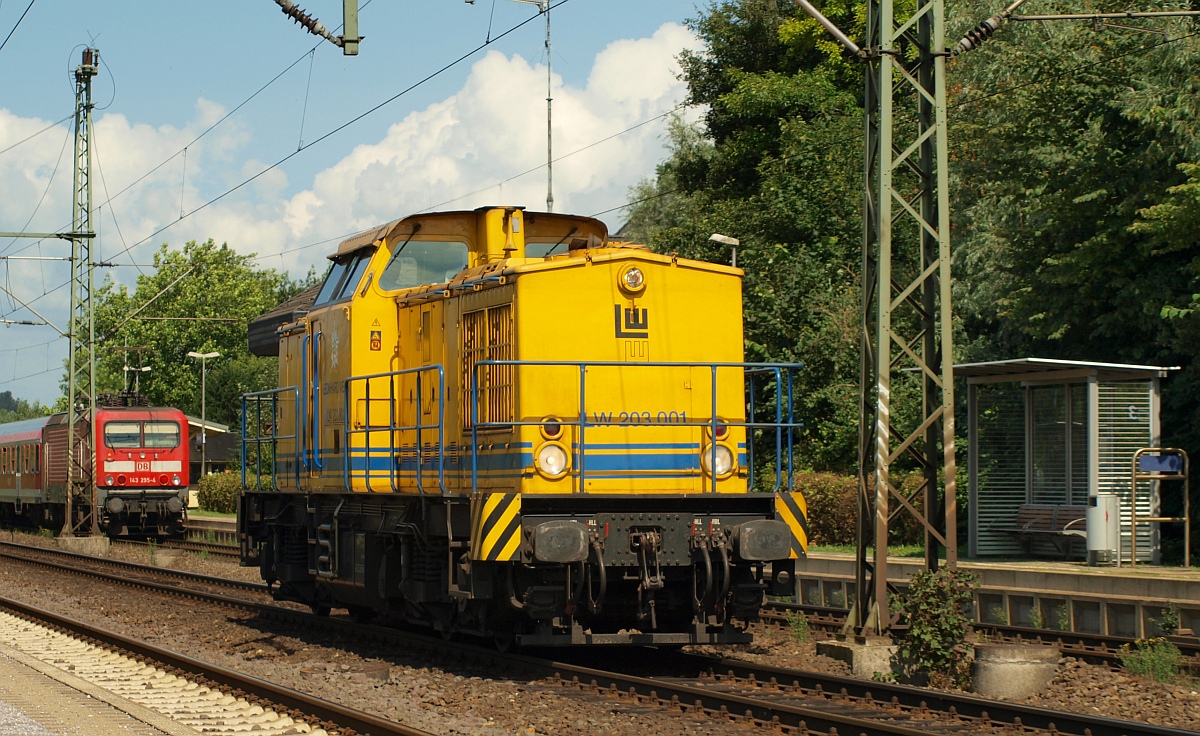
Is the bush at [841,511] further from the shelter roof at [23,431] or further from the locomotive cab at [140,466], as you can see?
the shelter roof at [23,431]

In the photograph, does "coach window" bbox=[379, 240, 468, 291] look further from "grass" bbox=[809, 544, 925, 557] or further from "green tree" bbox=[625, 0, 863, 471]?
"green tree" bbox=[625, 0, 863, 471]

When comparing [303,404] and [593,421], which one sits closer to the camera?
[593,421]

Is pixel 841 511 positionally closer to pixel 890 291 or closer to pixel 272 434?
pixel 272 434

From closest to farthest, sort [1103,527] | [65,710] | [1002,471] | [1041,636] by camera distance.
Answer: [65,710], [1041,636], [1103,527], [1002,471]

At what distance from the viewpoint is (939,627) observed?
32.9 feet

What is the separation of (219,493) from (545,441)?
35.5 meters

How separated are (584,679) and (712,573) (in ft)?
4.09

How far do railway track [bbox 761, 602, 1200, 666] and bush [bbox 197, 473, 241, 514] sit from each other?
29961 millimetres

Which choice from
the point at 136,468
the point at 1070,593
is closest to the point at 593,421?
the point at 1070,593

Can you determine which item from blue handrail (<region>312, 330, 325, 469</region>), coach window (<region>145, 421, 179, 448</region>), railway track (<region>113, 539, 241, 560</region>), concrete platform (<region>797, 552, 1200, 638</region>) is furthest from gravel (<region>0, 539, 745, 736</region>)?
coach window (<region>145, 421, 179, 448</region>)

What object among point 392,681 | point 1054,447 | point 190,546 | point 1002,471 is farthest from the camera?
point 190,546

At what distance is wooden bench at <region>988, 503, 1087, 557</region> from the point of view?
17.9 meters

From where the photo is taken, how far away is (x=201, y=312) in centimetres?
8250

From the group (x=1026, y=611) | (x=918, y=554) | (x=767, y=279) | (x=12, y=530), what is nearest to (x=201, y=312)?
(x=12, y=530)
